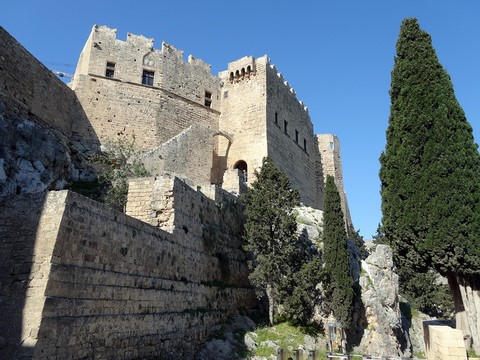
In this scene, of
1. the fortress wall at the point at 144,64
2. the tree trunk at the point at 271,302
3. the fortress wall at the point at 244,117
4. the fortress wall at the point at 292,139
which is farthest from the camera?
the fortress wall at the point at 292,139

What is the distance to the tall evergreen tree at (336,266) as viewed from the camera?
15.9 meters

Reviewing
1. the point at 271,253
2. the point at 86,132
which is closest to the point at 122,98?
the point at 86,132

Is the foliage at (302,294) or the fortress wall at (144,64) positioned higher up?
the fortress wall at (144,64)

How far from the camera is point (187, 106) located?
2881cm

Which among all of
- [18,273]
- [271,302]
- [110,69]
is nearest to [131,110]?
[110,69]

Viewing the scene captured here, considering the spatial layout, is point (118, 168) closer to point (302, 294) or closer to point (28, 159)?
point (28, 159)

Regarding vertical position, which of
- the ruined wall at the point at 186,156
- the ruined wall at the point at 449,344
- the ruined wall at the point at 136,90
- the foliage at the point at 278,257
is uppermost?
the ruined wall at the point at 136,90

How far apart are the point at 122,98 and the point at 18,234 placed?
2044 centimetres

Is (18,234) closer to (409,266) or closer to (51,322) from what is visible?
(51,322)

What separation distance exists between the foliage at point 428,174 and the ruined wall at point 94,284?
670 cm

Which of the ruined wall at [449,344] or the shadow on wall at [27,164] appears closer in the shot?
the shadow on wall at [27,164]

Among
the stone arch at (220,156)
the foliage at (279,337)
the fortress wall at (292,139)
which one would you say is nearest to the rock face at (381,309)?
the foliage at (279,337)

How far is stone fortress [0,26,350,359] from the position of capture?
23.3 feet

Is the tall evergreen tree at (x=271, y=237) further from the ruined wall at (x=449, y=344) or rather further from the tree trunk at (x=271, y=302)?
the ruined wall at (x=449, y=344)
